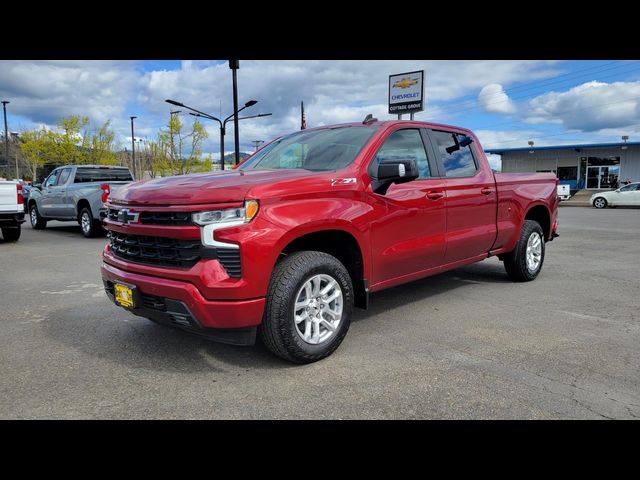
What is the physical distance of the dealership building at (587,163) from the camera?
128 ft

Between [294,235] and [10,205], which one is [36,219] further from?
[294,235]

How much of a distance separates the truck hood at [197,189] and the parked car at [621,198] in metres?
27.0

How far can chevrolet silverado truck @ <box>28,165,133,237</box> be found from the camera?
12.0m

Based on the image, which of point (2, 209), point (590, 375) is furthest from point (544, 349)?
point (2, 209)

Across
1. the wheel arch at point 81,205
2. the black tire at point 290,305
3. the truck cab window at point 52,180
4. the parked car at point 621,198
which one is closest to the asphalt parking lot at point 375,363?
the black tire at point 290,305

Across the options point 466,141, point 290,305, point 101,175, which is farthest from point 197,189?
point 101,175

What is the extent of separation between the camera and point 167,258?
3420 millimetres

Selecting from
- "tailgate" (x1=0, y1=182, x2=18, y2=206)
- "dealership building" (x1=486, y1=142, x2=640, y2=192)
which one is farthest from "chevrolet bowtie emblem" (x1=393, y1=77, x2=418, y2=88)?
"tailgate" (x1=0, y1=182, x2=18, y2=206)

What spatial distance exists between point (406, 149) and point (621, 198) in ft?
85.5

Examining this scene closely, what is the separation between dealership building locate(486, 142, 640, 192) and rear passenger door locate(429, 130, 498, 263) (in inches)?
1532

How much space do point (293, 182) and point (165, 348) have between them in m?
1.76
